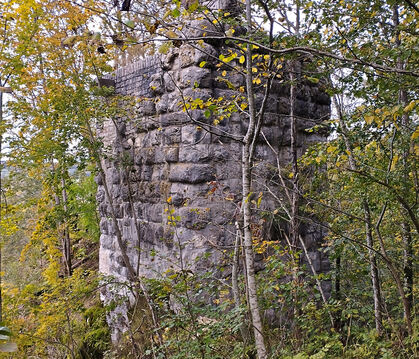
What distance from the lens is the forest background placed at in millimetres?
2504

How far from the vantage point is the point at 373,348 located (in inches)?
117

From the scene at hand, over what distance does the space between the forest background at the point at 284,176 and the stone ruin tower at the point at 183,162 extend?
202 millimetres

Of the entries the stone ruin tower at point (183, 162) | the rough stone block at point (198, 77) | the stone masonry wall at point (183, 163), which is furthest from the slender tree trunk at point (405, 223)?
the rough stone block at point (198, 77)

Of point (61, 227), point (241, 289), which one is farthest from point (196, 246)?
point (61, 227)

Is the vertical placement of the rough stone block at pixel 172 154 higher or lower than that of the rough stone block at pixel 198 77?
lower

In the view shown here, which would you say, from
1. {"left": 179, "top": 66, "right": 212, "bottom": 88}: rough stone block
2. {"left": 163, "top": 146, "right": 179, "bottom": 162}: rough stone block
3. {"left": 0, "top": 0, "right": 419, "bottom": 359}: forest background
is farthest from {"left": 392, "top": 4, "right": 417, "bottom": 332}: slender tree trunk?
{"left": 163, "top": 146, "right": 179, "bottom": 162}: rough stone block

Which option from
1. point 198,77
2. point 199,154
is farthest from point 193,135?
point 198,77

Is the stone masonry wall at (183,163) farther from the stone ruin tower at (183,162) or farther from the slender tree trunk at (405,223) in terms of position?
the slender tree trunk at (405,223)

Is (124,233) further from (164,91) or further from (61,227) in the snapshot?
(61,227)

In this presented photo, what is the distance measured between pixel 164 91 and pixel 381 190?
104 inches

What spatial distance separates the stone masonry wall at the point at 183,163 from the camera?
12.5 ft

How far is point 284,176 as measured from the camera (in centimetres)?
428

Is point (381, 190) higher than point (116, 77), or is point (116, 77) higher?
point (116, 77)

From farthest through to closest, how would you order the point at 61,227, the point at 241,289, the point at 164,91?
the point at 61,227, the point at 164,91, the point at 241,289
